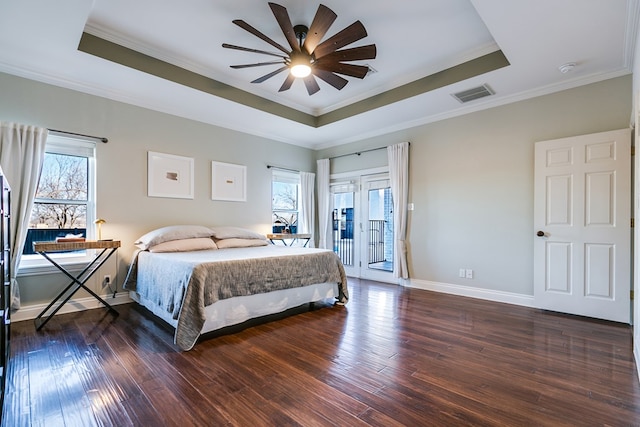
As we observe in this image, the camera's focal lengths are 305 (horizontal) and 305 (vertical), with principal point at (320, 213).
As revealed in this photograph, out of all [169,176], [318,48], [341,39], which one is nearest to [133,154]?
[169,176]

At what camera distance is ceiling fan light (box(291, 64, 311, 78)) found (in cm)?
296

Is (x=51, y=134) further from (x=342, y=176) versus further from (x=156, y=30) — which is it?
(x=342, y=176)

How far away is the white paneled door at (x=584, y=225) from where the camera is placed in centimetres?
316

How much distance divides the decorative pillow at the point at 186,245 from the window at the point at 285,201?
1676 mm

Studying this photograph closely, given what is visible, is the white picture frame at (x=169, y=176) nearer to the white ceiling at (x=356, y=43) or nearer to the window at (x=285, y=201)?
the white ceiling at (x=356, y=43)

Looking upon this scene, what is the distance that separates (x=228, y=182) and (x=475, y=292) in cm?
402

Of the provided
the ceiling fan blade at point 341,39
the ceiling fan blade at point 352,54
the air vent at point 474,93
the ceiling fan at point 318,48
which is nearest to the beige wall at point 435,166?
the air vent at point 474,93

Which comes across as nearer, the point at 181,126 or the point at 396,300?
the point at 396,300

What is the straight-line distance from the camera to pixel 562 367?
2197 millimetres

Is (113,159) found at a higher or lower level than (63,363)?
higher

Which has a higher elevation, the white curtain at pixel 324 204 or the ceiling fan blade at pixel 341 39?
the ceiling fan blade at pixel 341 39

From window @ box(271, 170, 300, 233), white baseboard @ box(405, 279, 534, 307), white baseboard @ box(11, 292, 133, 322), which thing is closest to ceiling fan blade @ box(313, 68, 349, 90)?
window @ box(271, 170, 300, 233)

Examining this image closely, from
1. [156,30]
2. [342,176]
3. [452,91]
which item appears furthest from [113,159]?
[452,91]

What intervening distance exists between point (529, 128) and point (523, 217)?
3.66 feet
